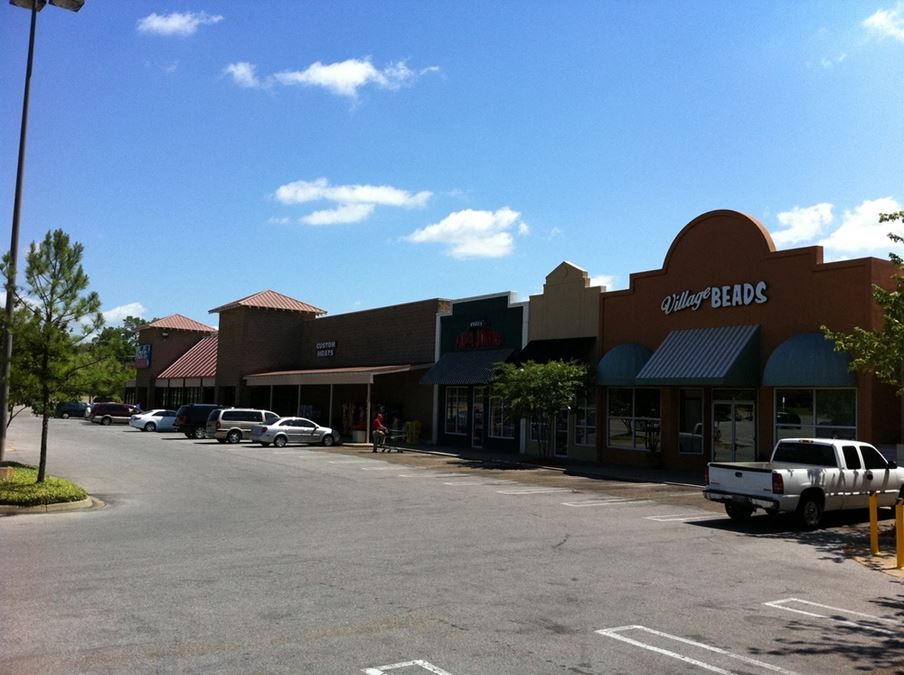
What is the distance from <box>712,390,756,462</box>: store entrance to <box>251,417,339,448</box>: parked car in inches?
729

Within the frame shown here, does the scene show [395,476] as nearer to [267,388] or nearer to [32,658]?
[32,658]

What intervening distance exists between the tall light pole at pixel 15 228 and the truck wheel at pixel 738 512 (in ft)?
47.5

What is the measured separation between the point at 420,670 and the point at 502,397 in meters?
22.2

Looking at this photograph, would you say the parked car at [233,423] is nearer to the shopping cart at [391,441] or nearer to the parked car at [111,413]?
the shopping cart at [391,441]

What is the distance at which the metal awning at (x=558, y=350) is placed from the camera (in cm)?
2909

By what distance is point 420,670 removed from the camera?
5883mm

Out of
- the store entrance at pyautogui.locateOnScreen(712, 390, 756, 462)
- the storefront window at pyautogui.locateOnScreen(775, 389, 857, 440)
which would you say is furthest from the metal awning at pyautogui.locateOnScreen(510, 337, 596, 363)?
the storefront window at pyautogui.locateOnScreen(775, 389, 857, 440)

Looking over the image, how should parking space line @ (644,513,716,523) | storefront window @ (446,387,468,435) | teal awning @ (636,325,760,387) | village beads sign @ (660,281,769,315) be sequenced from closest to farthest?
parking space line @ (644,513,716,523) → teal awning @ (636,325,760,387) → village beads sign @ (660,281,769,315) → storefront window @ (446,387,468,435)

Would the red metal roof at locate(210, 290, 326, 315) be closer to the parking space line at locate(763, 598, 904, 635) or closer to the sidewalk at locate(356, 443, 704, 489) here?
the sidewalk at locate(356, 443, 704, 489)

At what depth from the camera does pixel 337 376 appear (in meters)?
39.2

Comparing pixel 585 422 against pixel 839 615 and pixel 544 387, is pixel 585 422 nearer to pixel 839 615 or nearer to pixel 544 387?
pixel 544 387

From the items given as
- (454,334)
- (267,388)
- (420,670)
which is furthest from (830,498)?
(267,388)

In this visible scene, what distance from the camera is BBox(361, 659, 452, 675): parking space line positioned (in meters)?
5.82

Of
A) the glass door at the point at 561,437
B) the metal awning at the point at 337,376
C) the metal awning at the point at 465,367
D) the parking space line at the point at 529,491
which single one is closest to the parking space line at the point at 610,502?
the parking space line at the point at 529,491
